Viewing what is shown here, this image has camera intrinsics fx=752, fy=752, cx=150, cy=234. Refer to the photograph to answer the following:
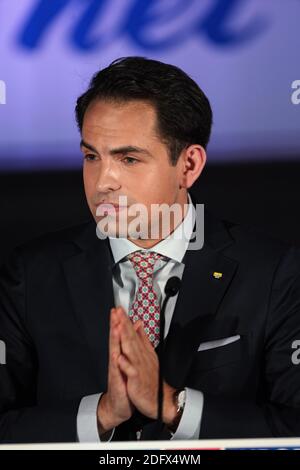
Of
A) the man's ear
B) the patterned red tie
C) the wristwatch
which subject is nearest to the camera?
the wristwatch

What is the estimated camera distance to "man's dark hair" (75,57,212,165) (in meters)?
2.06

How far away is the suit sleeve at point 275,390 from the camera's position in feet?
6.51

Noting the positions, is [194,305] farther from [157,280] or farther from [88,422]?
[88,422]

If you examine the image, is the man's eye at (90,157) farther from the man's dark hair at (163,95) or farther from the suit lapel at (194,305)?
the suit lapel at (194,305)

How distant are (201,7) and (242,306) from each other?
2.85ft

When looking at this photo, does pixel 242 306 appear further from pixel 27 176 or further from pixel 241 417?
pixel 27 176

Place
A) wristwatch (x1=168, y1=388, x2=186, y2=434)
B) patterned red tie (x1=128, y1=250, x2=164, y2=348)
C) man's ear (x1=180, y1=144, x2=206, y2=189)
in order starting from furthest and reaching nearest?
man's ear (x1=180, y1=144, x2=206, y2=189), patterned red tie (x1=128, y1=250, x2=164, y2=348), wristwatch (x1=168, y1=388, x2=186, y2=434)

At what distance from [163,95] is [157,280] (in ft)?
1.68

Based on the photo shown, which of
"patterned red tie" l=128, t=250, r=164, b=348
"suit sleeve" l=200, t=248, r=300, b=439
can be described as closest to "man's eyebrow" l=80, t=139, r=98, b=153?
"patterned red tie" l=128, t=250, r=164, b=348

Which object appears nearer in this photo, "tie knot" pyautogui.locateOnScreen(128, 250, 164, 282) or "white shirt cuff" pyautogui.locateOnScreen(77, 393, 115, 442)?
"white shirt cuff" pyautogui.locateOnScreen(77, 393, 115, 442)

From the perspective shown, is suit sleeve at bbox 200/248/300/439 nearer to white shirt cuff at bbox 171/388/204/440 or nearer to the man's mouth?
white shirt cuff at bbox 171/388/204/440

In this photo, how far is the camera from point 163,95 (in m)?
2.08

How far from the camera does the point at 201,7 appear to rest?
2174 millimetres

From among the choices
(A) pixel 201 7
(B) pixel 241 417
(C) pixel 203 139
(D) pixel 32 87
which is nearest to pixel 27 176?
(D) pixel 32 87
